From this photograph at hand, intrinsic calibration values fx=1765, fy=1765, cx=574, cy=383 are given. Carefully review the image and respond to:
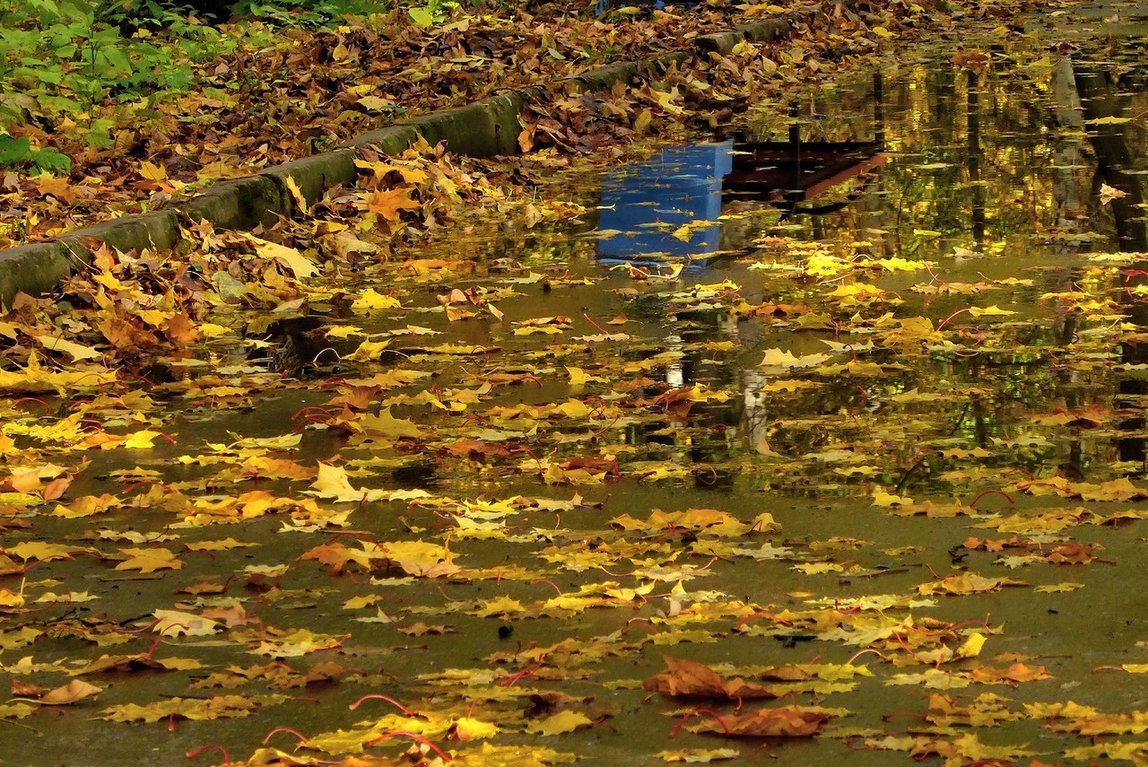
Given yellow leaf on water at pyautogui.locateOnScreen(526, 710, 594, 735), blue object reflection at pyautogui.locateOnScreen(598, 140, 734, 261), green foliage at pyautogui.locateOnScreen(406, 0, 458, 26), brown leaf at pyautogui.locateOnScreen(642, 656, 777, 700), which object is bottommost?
yellow leaf on water at pyautogui.locateOnScreen(526, 710, 594, 735)

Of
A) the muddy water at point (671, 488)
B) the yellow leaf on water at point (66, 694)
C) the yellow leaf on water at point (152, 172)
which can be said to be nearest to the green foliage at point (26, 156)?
the yellow leaf on water at point (152, 172)

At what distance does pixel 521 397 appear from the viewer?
17.4 feet

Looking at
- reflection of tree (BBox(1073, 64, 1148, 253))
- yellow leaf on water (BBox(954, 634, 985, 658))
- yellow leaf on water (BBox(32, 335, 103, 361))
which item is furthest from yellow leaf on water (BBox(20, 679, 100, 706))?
reflection of tree (BBox(1073, 64, 1148, 253))

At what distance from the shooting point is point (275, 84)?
1138cm

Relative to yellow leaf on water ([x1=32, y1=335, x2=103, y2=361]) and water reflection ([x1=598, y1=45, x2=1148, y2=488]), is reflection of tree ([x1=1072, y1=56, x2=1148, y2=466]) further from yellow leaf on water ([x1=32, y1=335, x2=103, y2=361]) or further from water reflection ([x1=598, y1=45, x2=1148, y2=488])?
yellow leaf on water ([x1=32, y1=335, x2=103, y2=361])

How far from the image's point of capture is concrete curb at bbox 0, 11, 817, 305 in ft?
21.1

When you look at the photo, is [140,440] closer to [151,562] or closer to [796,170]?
[151,562]

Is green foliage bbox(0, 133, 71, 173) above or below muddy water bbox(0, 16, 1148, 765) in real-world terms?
above

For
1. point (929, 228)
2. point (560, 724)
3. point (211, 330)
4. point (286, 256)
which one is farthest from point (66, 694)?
point (929, 228)

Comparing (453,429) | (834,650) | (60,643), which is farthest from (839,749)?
(453,429)

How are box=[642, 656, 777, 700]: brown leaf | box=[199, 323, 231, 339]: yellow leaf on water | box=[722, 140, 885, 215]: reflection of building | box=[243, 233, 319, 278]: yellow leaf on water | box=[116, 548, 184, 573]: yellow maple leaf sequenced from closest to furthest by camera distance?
box=[642, 656, 777, 700]: brown leaf → box=[116, 548, 184, 573]: yellow maple leaf → box=[199, 323, 231, 339]: yellow leaf on water → box=[243, 233, 319, 278]: yellow leaf on water → box=[722, 140, 885, 215]: reflection of building

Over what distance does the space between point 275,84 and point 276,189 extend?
3584mm

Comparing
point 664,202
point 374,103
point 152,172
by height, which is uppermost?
point 374,103

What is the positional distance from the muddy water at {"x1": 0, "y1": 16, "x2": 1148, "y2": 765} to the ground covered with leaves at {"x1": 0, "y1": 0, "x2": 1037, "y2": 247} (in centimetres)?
171
